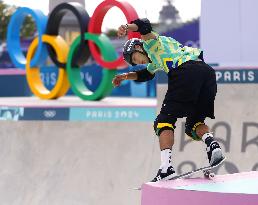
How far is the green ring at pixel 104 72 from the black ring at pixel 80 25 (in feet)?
0.48

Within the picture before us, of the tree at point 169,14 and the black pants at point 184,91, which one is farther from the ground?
the tree at point 169,14

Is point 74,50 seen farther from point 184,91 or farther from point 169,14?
point 169,14

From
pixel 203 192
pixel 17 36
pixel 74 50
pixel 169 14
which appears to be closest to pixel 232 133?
pixel 203 192

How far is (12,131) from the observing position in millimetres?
12734

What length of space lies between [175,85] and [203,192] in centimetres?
121

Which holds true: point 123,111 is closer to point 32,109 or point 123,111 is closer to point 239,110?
point 32,109

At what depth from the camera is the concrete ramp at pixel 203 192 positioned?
5.70m

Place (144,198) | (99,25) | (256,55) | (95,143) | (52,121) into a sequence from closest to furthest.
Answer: (144,198) → (95,143) → (52,121) → (256,55) → (99,25)

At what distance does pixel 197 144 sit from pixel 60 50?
34.1 ft

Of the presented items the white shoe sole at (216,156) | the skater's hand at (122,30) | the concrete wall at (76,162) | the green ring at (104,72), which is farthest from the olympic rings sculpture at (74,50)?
the white shoe sole at (216,156)

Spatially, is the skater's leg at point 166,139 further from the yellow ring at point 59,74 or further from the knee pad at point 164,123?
the yellow ring at point 59,74

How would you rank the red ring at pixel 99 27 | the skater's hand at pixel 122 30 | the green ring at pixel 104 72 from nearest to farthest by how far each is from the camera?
the skater's hand at pixel 122 30
the red ring at pixel 99 27
the green ring at pixel 104 72

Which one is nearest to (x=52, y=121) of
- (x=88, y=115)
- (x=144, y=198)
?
(x=88, y=115)

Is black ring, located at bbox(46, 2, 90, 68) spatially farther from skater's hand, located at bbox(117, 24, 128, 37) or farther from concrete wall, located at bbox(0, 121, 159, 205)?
skater's hand, located at bbox(117, 24, 128, 37)
